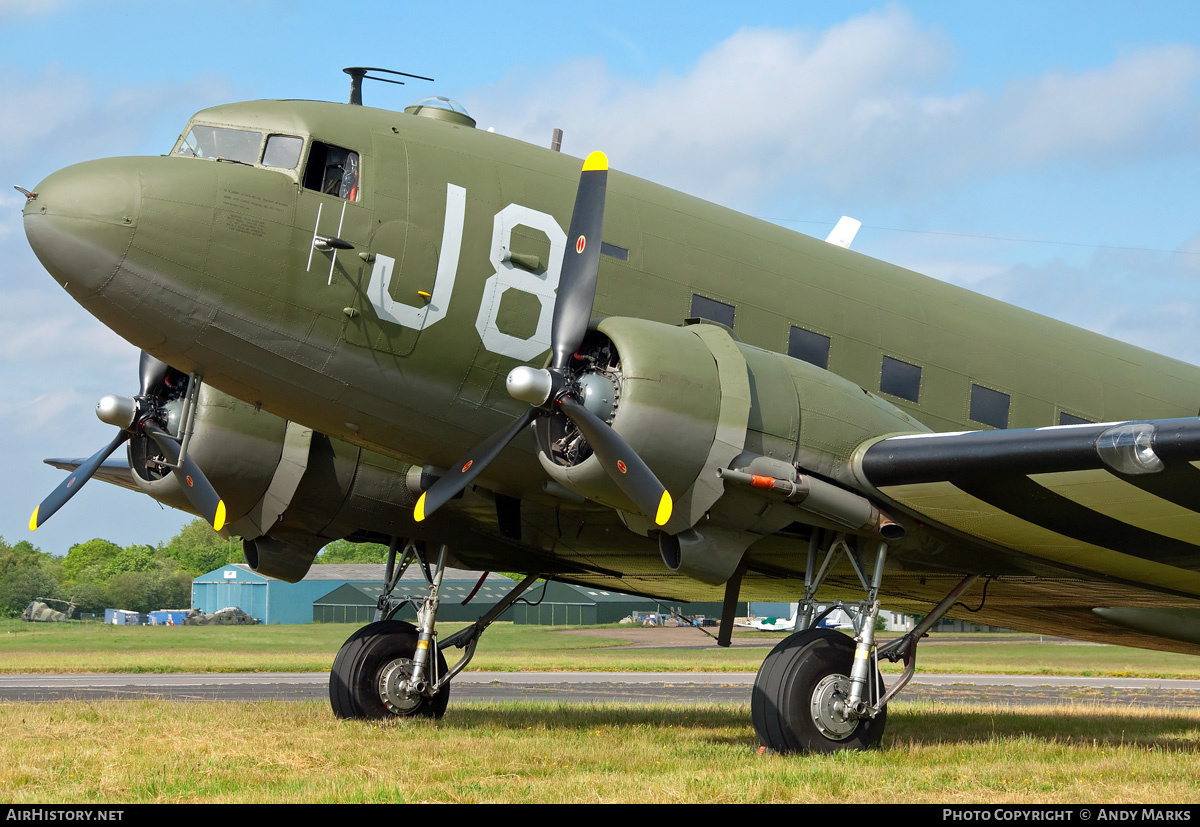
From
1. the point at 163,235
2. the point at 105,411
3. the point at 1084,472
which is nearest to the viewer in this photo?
the point at 163,235

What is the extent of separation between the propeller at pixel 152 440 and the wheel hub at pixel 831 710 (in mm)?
5692

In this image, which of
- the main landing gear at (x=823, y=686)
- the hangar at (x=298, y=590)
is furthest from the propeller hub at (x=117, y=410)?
the hangar at (x=298, y=590)

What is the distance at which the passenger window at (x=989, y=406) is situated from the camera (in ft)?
39.9

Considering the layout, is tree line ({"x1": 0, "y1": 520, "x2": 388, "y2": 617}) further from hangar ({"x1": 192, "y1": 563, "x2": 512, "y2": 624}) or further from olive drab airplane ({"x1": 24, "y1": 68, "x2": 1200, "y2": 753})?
olive drab airplane ({"x1": 24, "y1": 68, "x2": 1200, "y2": 753})

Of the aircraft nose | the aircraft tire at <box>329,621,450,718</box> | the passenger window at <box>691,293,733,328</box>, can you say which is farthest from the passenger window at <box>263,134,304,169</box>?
the aircraft tire at <box>329,621,450,718</box>

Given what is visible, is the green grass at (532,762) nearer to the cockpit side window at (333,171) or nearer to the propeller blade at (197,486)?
the propeller blade at (197,486)

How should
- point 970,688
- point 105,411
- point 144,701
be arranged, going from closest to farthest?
point 105,411 < point 144,701 < point 970,688

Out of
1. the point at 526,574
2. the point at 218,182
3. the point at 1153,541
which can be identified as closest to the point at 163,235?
the point at 218,182

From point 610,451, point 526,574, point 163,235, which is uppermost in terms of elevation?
point 163,235

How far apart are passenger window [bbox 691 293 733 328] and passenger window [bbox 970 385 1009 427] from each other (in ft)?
9.92

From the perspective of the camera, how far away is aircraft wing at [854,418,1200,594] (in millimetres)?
8797
